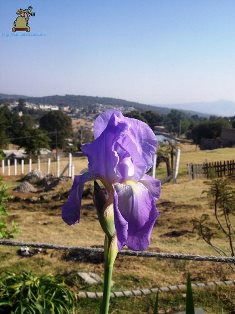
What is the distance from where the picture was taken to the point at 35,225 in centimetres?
936

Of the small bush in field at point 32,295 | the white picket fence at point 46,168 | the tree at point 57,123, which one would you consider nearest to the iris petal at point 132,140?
the small bush in field at point 32,295

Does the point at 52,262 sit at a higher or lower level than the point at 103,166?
lower

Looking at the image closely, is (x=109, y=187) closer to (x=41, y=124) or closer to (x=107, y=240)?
(x=107, y=240)

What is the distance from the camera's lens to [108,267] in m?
0.77

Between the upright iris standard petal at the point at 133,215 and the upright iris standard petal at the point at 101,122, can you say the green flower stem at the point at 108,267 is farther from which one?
the upright iris standard petal at the point at 101,122

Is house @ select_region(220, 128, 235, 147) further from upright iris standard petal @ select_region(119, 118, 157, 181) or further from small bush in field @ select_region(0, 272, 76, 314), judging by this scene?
upright iris standard petal @ select_region(119, 118, 157, 181)

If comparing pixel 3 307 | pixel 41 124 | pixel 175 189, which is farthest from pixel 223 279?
pixel 41 124

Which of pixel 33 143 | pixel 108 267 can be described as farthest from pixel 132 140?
pixel 33 143

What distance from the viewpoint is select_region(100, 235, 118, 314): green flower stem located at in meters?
0.76

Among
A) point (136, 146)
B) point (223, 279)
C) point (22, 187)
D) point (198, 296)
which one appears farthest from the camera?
point (22, 187)

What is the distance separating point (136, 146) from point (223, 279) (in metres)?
4.55

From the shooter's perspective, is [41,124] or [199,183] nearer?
[199,183]

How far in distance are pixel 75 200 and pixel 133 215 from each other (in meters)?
0.12

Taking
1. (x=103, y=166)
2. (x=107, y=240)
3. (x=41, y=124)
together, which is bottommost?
(x=41, y=124)
